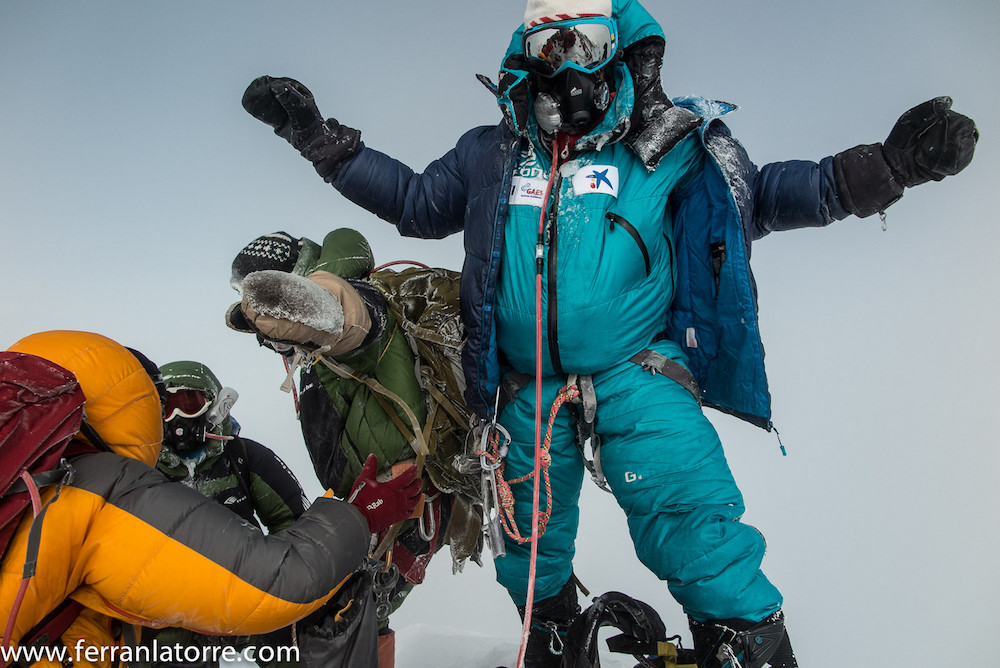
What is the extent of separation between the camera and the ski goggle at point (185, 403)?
1.66 m

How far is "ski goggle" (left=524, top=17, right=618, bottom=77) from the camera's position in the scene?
1.35 meters

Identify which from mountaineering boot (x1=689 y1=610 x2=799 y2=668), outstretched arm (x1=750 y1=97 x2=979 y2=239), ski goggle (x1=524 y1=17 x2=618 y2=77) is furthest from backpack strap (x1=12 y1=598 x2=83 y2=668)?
outstretched arm (x1=750 y1=97 x2=979 y2=239)

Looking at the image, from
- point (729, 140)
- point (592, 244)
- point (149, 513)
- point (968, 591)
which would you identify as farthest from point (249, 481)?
point (968, 591)

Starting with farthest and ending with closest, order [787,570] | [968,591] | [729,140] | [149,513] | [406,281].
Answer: [787,570], [968,591], [406,281], [729,140], [149,513]

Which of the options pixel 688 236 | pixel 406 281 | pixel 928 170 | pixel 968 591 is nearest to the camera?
pixel 928 170

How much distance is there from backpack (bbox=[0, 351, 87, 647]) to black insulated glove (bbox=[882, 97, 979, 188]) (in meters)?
1.52

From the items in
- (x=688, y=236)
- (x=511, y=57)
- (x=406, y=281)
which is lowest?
(x=406, y=281)

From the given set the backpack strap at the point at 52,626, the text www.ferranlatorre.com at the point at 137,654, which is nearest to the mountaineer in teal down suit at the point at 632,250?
the text www.ferranlatorre.com at the point at 137,654

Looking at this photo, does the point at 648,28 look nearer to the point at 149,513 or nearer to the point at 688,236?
the point at 688,236

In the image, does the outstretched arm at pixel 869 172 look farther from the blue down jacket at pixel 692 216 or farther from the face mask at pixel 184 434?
the face mask at pixel 184 434

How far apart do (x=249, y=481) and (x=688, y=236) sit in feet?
4.41

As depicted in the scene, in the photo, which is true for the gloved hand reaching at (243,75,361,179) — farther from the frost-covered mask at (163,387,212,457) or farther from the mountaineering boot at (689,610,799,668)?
the mountaineering boot at (689,610,799,668)

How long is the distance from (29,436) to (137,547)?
0.21 metres

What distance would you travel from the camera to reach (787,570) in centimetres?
286
